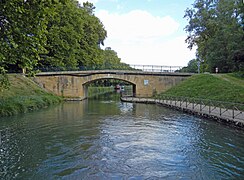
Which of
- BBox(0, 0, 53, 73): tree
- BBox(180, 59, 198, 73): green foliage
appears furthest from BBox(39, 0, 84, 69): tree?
BBox(0, 0, 53, 73): tree

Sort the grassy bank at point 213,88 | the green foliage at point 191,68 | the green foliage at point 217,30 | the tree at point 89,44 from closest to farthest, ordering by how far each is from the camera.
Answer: the grassy bank at point 213,88, the green foliage at point 217,30, the green foliage at point 191,68, the tree at point 89,44

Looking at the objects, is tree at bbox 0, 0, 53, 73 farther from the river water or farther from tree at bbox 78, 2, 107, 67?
tree at bbox 78, 2, 107, 67

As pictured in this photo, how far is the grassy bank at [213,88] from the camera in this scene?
21.0 meters

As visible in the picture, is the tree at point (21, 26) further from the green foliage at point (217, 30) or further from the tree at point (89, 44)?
the tree at point (89, 44)

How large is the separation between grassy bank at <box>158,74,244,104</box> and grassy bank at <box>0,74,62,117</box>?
1615cm

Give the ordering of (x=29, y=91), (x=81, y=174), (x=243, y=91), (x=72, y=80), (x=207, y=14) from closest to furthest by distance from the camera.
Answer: (x=81, y=174) → (x=243, y=91) → (x=29, y=91) → (x=72, y=80) → (x=207, y=14)

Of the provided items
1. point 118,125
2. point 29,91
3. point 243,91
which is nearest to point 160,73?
point 243,91

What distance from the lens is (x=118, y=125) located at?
45.3 feet

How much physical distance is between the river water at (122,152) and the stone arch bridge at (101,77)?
843 inches

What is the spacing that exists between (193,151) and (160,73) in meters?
26.6

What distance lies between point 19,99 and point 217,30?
3101 centimetres

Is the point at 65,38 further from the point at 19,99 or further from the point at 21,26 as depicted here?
the point at 21,26

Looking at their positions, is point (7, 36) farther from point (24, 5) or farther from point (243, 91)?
point (243, 91)

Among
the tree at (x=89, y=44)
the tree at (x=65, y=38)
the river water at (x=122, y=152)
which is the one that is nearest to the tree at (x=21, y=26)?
the river water at (x=122, y=152)
